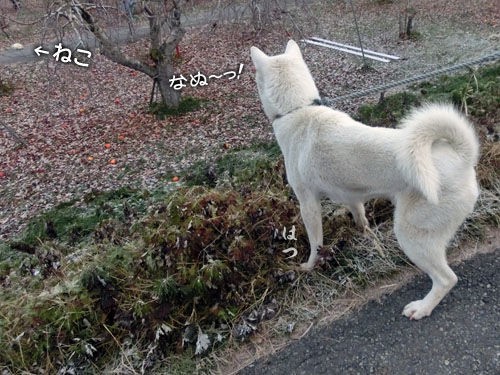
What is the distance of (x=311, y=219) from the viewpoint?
2.45 meters

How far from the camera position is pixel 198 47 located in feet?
28.2

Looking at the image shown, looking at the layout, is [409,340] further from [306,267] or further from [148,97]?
[148,97]

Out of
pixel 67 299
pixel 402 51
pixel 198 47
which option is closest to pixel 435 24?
pixel 402 51

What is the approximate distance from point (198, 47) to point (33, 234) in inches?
226

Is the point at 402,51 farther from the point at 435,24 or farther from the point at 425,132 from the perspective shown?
the point at 425,132

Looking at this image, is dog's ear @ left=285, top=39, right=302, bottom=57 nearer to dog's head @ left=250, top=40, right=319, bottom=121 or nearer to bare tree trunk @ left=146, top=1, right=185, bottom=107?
dog's head @ left=250, top=40, right=319, bottom=121

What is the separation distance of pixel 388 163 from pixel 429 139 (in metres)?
0.19

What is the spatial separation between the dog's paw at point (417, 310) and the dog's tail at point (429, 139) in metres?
0.65

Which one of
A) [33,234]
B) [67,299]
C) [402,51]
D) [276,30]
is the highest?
[276,30]

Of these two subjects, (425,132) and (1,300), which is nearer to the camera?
(425,132)

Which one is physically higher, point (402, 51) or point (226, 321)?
point (402, 51)

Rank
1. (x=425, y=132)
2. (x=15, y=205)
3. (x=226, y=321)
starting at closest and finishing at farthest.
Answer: (x=425, y=132), (x=226, y=321), (x=15, y=205)

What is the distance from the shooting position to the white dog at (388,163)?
1.84 m

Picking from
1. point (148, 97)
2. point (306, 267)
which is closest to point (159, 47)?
point (148, 97)
